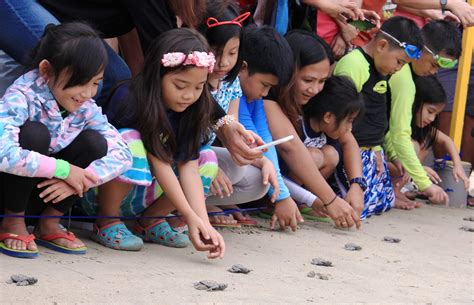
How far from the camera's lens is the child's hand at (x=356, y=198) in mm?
4348

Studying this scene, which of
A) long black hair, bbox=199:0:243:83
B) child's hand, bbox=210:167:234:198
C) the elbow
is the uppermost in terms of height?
long black hair, bbox=199:0:243:83

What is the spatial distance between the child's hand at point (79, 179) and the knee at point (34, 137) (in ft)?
0.37

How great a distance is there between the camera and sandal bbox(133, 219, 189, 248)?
3.32 metres

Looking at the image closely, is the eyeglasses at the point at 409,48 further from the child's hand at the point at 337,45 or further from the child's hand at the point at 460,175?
the child's hand at the point at 460,175

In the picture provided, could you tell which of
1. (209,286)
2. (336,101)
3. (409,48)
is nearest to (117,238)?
(209,286)

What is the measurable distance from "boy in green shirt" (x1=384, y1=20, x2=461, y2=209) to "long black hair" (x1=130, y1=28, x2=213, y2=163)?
1982 millimetres

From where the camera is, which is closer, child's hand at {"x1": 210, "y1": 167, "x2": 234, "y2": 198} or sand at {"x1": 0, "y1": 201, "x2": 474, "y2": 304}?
sand at {"x1": 0, "y1": 201, "x2": 474, "y2": 304}

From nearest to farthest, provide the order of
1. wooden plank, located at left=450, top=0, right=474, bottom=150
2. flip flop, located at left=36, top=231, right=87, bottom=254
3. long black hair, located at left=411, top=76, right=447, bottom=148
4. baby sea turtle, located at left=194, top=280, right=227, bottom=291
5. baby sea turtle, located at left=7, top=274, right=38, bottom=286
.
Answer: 1. baby sea turtle, located at left=7, top=274, right=38, bottom=286
2. baby sea turtle, located at left=194, top=280, right=227, bottom=291
3. flip flop, located at left=36, top=231, right=87, bottom=254
4. long black hair, located at left=411, top=76, right=447, bottom=148
5. wooden plank, located at left=450, top=0, right=474, bottom=150

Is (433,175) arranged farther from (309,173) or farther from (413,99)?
(309,173)

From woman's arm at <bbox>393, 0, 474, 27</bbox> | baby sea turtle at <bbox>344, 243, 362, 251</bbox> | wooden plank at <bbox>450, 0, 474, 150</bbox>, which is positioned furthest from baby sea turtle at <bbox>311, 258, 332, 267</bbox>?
wooden plank at <bbox>450, 0, 474, 150</bbox>

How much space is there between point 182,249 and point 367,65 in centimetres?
179

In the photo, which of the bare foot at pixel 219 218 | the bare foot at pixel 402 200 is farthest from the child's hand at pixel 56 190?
the bare foot at pixel 402 200

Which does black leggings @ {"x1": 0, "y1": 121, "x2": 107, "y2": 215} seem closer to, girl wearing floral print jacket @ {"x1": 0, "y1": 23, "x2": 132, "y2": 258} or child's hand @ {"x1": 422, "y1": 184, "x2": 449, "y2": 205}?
girl wearing floral print jacket @ {"x1": 0, "y1": 23, "x2": 132, "y2": 258}

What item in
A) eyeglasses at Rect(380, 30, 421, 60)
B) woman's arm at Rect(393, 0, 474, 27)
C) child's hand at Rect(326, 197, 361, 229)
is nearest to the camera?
child's hand at Rect(326, 197, 361, 229)
